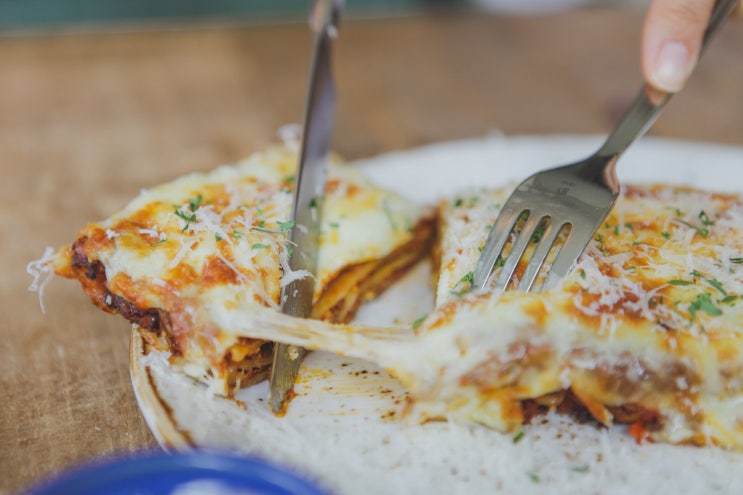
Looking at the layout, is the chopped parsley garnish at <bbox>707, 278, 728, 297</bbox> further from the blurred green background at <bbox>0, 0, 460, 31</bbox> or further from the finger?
the blurred green background at <bbox>0, 0, 460, 31</bbox>

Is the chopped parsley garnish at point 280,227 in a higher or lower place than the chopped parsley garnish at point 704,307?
lower

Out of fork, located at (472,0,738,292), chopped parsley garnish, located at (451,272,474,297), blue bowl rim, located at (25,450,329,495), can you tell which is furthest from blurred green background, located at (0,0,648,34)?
blue bowl rim, located at (25,450,329,495)

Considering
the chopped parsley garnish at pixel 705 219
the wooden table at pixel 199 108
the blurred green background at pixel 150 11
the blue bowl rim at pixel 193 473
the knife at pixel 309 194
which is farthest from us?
the blurred green background at pixel 150 11

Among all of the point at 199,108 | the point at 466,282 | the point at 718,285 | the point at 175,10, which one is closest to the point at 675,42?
the point at 718,285

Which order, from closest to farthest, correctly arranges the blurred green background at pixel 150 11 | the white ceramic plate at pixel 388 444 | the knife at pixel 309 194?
1. the white ceramic plate at pixel 388 444
2. the knife at pixel 309 194
3. the blurred green background at pixel 150 11

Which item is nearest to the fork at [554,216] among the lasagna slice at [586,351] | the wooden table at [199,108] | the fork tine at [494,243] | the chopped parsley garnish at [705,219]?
the fork tine at [494,243]

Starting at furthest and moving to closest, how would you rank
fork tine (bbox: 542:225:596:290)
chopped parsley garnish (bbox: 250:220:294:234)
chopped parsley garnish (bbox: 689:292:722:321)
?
1. chopped parsley garnish (bbox: 250:220:294:234)
2. fork tine (bbox: 542:225:596:290)
3. chopped parsley garnish (bbox: 689:292:722:321)

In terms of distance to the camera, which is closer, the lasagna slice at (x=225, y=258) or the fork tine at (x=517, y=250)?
the lasagna slice at (x=225, y=258)

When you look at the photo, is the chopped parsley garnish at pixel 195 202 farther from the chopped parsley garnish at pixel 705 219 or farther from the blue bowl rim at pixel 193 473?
the chopped parsley garnish at pixel 705 219
